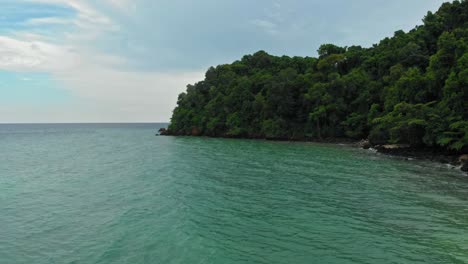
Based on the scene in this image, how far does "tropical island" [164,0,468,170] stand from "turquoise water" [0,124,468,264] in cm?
1307

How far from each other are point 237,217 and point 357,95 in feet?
193

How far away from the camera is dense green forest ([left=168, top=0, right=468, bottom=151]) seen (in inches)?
1527

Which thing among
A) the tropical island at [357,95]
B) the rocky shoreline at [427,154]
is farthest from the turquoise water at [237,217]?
the tropical island at [357,95]

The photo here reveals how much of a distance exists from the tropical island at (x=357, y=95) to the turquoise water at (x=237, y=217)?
13071 mm

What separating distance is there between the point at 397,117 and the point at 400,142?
5.61 meters

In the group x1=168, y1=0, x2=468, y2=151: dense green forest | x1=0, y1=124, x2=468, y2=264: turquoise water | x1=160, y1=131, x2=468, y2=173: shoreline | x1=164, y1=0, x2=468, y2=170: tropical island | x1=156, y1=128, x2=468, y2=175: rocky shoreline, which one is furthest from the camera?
x1=168, y1=0, x2=468, y2=151: dense green forest

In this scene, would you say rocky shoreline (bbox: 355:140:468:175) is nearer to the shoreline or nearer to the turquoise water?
the shoreline

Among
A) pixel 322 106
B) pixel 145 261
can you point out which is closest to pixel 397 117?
pixel 322 106

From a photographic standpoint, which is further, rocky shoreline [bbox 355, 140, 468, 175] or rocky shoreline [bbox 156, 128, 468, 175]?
rocky shoreline [bbox 355, 140, 468, 175]

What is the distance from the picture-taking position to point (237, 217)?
15305 mm

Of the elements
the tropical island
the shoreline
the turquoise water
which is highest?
the tropical island

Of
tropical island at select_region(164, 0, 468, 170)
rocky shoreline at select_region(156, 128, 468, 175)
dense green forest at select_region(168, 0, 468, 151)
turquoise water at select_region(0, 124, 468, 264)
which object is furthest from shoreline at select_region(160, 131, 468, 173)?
turquoise water at select_region(0, 124, 468, 264)

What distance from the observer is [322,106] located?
218ft

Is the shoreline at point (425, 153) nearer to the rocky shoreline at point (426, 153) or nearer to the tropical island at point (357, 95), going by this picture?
the rocky shoreline at point (426, 153)
